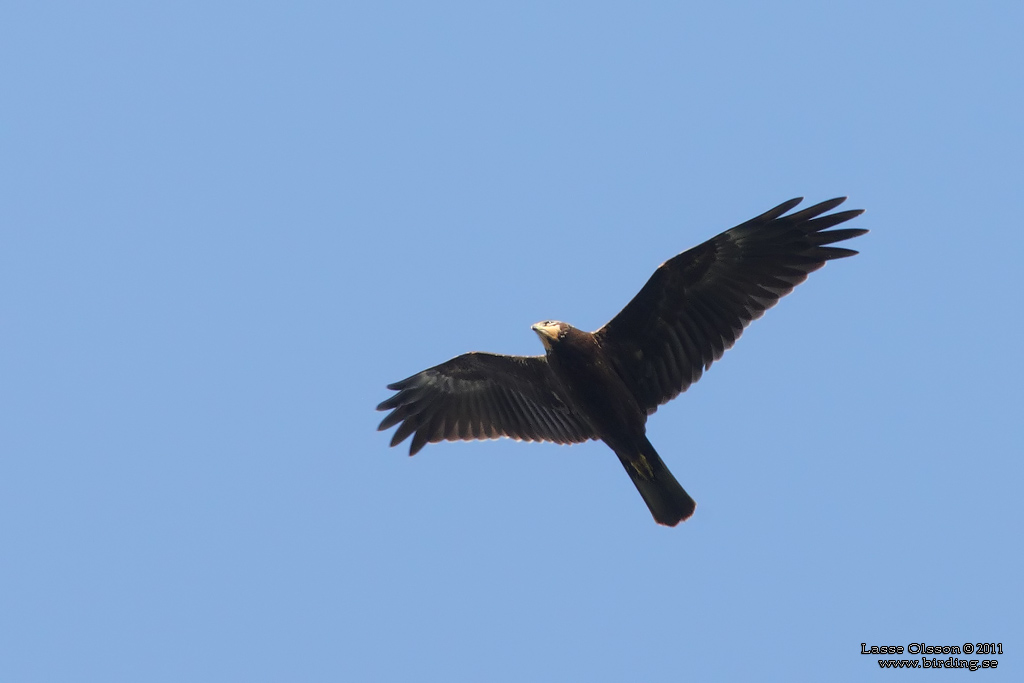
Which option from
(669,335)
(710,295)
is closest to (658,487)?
(669,335)

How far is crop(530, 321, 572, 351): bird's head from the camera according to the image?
10.8 metres

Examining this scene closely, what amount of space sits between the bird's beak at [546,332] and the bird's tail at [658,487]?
1.74 m

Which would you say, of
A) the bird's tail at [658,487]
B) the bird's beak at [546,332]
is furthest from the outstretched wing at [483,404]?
the bird's beak at [546,332]

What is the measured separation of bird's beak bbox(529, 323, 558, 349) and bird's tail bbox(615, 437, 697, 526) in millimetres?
1738

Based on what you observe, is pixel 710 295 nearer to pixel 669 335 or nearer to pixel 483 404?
pixel 669 335

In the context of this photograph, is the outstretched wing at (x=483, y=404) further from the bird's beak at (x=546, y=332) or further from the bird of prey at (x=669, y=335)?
the bird's beak at (x=546, y=332)

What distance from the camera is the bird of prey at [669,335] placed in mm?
11039

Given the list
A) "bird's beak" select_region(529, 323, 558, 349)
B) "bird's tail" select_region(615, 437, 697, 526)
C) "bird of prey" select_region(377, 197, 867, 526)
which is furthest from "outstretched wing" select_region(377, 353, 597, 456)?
"bird's beak" select_region(529, 323, 558, 349)

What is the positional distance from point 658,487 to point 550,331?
8.09 feet

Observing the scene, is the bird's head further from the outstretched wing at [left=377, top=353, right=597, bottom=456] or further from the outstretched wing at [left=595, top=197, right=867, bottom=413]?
the outstretched wing at [left=377, top=353, right=597, bottom=456]

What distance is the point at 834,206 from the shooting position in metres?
10.9

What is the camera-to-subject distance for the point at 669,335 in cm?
1155

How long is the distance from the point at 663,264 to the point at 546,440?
2995mm

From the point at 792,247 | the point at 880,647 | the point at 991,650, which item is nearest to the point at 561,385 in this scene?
the point at 792,247
